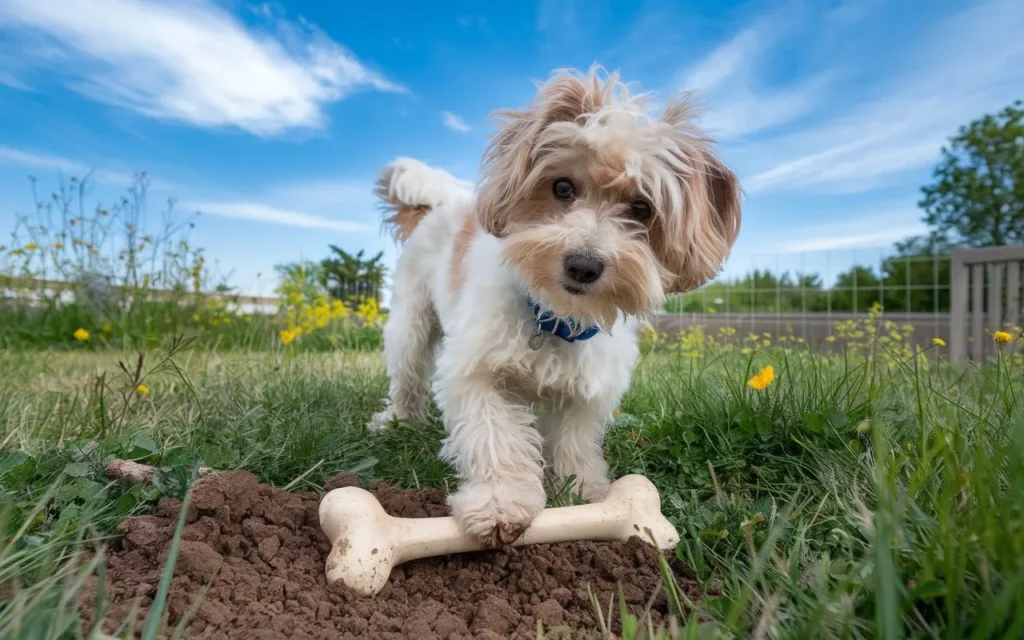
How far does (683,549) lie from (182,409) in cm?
276

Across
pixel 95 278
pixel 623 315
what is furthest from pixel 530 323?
pixel 95 278

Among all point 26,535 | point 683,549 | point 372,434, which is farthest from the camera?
point 372,434

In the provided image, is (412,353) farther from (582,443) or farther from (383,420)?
(582,443)

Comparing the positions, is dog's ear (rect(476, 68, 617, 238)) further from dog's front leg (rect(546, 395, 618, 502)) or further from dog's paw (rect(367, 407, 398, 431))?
dog's paw (rect(367, 407, 398, 431))

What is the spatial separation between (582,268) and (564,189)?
18.2 inches

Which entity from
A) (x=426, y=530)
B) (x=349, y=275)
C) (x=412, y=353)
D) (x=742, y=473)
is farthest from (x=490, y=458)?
(x=349, y=275)

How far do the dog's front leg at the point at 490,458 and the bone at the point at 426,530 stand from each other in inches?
2.3

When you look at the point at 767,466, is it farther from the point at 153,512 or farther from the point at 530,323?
the point at 153,512

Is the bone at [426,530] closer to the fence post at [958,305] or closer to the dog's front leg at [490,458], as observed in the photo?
Answer: the dog's front leg at [490,458]

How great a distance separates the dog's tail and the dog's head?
1582 mm

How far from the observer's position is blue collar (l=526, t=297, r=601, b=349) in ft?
8.41

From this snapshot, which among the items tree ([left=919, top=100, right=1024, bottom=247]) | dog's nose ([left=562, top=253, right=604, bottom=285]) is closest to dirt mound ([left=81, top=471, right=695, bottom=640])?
dog's nose ([left=562, top=253, right=604, bottom=285])

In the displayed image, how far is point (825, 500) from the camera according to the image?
2172 mm

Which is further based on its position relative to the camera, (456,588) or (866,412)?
(866,412)
